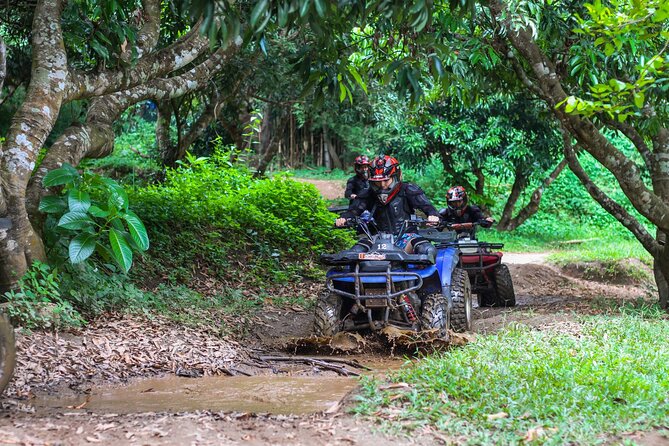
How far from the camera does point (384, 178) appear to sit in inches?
325

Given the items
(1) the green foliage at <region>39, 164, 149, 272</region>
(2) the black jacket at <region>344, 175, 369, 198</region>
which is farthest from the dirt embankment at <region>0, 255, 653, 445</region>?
(2) the black jacket at <region>344, 175, 369, 198</region>

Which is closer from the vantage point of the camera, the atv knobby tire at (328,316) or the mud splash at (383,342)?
the mud splash at (383,342)

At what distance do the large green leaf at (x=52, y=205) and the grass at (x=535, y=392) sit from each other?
372 centimetres

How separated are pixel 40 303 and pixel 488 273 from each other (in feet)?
21.5

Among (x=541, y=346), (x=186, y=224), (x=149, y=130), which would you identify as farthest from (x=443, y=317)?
(x=149, y=130)

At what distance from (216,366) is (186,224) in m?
4.84

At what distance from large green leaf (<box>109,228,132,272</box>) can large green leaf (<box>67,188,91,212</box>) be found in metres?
0.34

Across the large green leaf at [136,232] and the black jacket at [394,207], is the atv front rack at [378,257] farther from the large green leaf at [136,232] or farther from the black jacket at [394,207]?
the large green leaf at [136,232]

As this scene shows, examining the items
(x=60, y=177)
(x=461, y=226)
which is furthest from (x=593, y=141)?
(x=60, y=177)

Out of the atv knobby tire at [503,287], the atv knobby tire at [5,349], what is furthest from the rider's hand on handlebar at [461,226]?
the atv knobby tire at [5,349]

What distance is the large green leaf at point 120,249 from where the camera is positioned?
279 inches

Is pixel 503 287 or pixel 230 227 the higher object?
pixel 230 227

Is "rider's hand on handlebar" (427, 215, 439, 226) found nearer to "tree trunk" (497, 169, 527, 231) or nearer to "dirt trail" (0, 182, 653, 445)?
"dirt trail" (0, 182, 653, 445)

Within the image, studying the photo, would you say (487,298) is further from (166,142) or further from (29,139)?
(166,142)
